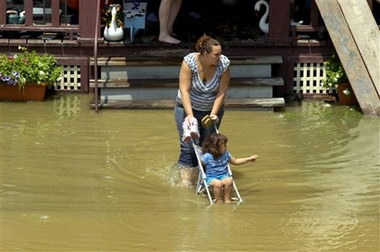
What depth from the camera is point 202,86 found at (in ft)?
28.2

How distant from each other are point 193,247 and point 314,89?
6310 mm

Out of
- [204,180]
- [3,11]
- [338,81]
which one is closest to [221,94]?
[204,180]

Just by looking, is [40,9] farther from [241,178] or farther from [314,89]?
[241,178]

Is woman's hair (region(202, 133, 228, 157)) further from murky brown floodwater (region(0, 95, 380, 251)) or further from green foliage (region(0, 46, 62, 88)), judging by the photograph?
green foliage (region(0, 46, 62, 88))

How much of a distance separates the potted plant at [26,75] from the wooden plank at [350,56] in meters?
3.59

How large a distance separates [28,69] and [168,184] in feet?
13.1

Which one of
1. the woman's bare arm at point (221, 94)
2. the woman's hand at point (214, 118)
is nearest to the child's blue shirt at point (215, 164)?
the woman's hand at point (214, 118)

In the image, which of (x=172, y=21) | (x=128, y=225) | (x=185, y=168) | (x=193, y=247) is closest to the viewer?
(x=193, y=247)

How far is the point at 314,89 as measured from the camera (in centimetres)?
1291

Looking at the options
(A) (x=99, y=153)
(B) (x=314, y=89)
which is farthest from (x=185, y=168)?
(B) (x=314, y=89)

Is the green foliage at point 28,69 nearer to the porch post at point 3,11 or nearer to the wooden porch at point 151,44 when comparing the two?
the wooden porch at point 151,44

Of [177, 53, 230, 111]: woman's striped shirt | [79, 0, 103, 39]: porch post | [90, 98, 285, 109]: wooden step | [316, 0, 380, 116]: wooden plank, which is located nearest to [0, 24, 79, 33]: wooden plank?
[79, 0, 103, 39]: porch post

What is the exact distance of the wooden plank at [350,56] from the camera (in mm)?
11555

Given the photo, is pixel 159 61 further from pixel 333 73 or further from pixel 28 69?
pixel 333 73
